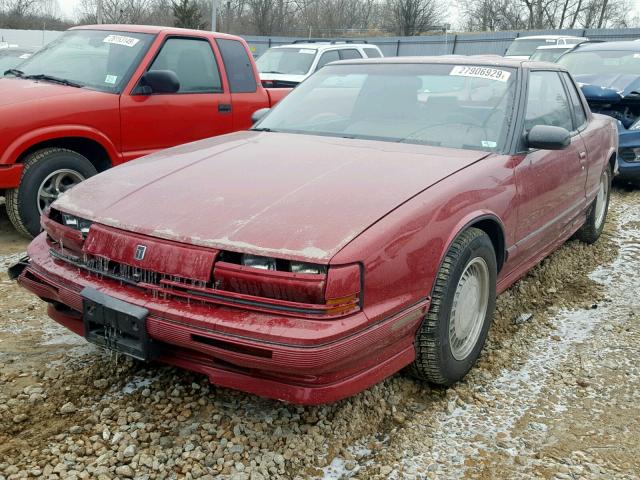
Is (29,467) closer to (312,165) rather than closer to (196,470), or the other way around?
(196,470)

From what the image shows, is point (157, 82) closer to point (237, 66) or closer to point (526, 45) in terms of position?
point (237, 66)

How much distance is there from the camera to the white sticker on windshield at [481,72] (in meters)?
3.67

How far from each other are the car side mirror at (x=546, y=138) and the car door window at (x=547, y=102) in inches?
9.1

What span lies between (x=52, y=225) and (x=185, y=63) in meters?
3.43

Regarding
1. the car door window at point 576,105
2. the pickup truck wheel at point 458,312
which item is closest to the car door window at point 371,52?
the car door window at point 576,105

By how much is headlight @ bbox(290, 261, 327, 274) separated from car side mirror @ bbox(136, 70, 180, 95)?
141 inches

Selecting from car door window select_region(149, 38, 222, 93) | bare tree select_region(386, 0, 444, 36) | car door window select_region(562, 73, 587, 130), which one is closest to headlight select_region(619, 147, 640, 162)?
car door window select_region(562, 73, 587, 130)

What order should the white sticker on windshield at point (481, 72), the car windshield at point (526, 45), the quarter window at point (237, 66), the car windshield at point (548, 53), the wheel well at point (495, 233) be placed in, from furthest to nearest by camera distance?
the car windshield at point (526, 45), the car windshield at point (548, 53), the quarter window at point (237, 66), the white sticker on windshield at point (481, 72), the wheel well at point (495, 233)

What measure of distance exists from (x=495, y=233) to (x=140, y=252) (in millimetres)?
1807

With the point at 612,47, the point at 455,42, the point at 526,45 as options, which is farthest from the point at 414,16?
the point at 612,47

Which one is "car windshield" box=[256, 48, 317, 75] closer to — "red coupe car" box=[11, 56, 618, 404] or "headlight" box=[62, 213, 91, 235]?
"red coupe car" box=[11, 56, 618, 404]

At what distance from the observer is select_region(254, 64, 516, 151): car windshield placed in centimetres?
346

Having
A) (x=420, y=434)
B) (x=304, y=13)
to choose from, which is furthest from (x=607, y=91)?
(x=304, y=13)

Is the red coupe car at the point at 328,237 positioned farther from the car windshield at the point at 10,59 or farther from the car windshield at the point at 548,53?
the car windshield at the point at 548,53
